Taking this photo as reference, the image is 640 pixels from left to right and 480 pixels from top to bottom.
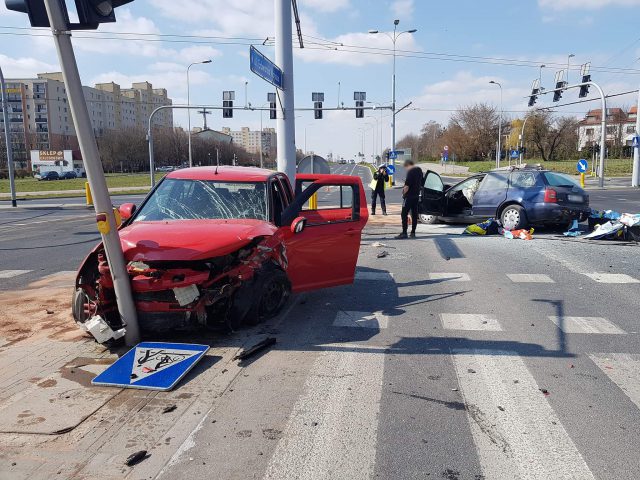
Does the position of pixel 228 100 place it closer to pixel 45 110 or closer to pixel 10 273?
pixel 10 273

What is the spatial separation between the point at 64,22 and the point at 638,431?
551 cm

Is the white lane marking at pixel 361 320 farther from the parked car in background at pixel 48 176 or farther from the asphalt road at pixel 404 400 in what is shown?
the parked car in background at pixel 48 176

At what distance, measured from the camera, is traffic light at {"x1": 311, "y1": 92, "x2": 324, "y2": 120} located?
39.4 metres

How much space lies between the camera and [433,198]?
49.8ft

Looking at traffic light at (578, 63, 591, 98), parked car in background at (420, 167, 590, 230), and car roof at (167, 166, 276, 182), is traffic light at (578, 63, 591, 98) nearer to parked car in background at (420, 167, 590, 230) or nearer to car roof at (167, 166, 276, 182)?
parked car in background at (420, 167, 590, 230)

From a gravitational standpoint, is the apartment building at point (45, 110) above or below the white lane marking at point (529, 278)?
above

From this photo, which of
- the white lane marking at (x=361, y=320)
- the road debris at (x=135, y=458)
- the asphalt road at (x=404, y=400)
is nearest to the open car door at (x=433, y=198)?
the asphalt road at (x=404, y=400)

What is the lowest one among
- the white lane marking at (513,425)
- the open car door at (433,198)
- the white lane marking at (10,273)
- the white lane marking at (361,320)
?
the white lane marking at (361,320)

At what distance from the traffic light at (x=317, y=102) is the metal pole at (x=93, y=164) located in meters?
35.6

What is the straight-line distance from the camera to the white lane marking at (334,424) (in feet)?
9.84

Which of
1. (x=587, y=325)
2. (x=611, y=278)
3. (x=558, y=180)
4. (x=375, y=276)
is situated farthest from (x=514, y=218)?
(x=587, y=325)

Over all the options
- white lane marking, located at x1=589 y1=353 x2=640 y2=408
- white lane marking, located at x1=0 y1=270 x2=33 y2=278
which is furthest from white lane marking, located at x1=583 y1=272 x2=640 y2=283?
white lane marking, located at x1=0 y1=270 x2=33 y2=278

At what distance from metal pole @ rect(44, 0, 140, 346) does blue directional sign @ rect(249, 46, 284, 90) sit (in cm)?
504

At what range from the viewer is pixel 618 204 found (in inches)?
883
